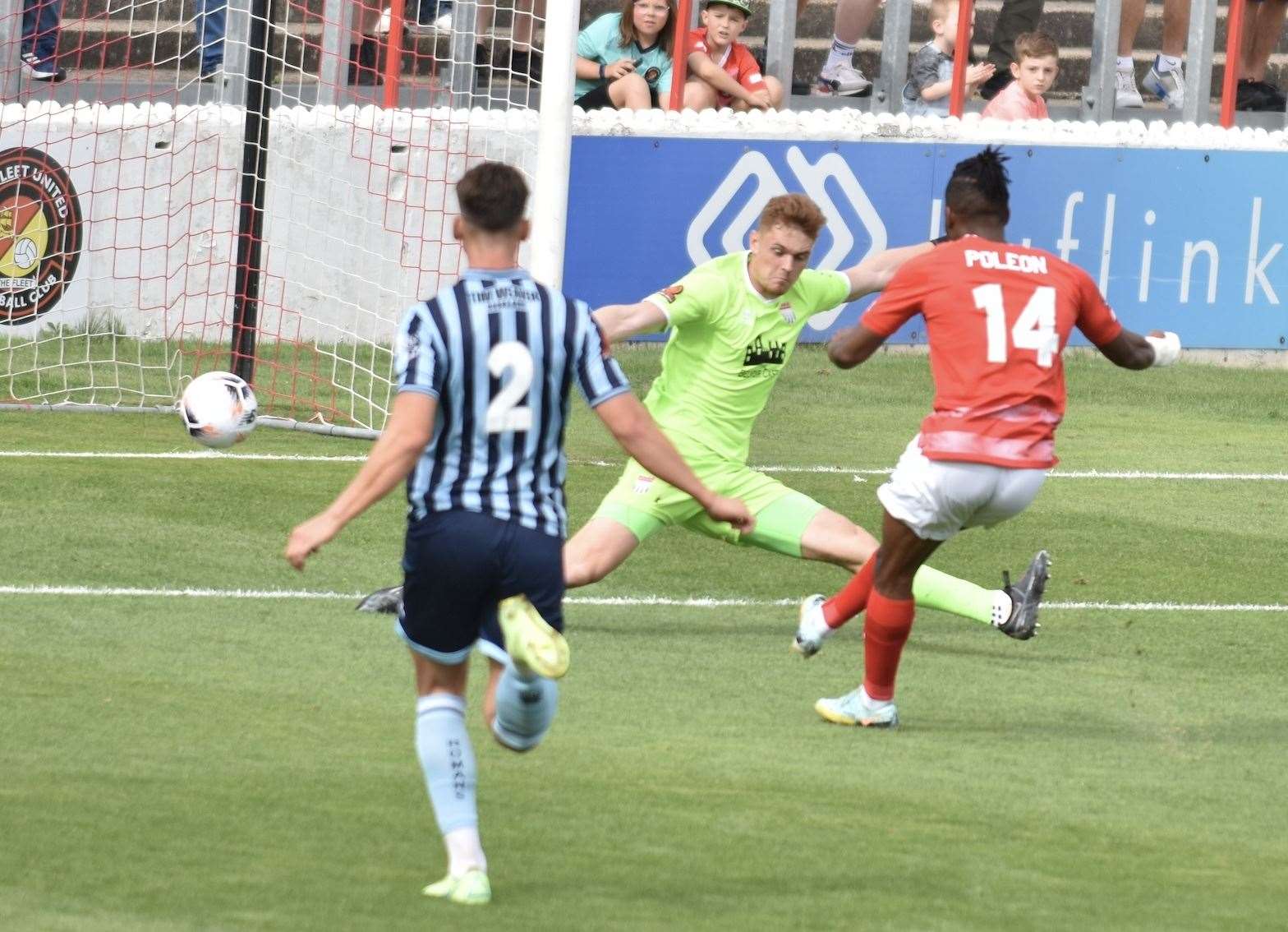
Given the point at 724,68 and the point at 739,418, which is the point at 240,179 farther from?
the point at 739,418

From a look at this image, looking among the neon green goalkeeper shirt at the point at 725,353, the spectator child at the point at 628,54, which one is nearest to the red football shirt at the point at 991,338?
the neon green goalkeeper shirt at the point at 725,353

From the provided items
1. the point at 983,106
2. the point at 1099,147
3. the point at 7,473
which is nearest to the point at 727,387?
the point at 7,473

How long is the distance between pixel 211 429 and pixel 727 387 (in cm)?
223

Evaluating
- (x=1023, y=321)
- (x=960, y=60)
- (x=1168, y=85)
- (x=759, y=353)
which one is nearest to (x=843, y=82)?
(x=960, y=60)

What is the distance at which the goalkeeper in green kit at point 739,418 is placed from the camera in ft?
26.8

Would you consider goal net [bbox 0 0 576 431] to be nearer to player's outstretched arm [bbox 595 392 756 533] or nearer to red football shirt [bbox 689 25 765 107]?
red football shirt [bbox 689 25 765 107]

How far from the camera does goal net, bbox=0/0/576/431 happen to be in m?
14.8

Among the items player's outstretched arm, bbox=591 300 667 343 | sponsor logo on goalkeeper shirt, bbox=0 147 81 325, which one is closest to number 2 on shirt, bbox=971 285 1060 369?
player's outstretched arm, bbox=591 300 667 343

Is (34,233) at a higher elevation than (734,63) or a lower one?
lower

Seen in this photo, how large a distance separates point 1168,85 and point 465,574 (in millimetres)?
14982

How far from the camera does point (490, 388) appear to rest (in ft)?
16.5

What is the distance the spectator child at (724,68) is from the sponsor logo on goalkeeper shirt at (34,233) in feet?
15.0

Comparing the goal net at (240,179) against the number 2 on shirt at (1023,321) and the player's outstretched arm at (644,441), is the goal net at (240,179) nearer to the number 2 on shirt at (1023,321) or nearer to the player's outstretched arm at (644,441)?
the number 2 on shirt at (1023,321)

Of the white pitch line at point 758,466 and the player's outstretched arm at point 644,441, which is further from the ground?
the player's outstretched arm at point 644,441
